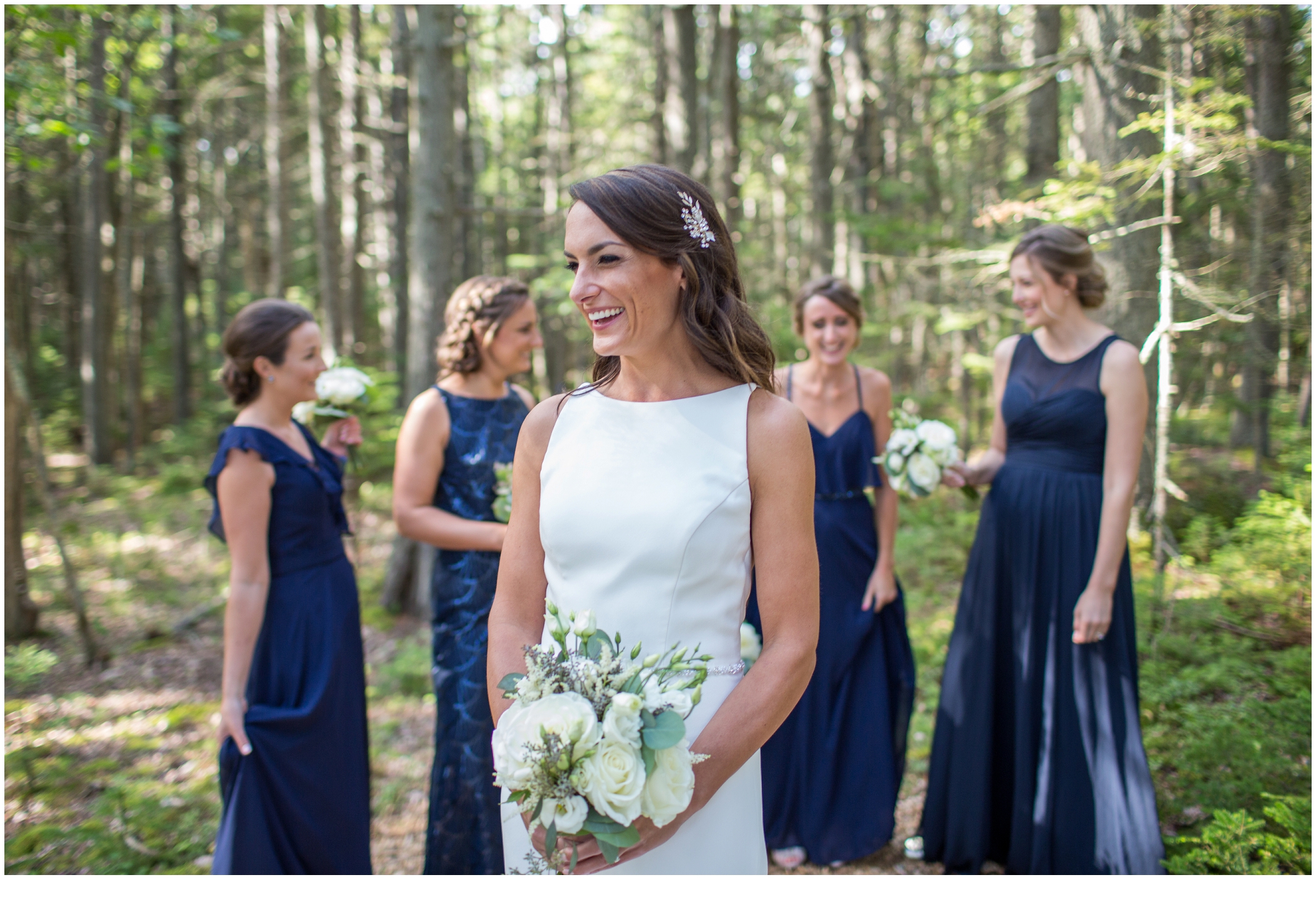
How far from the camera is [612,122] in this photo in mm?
24812

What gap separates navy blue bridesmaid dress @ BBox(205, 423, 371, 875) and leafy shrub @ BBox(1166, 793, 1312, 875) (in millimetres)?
3274

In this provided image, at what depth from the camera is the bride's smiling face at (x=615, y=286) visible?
1777 millimetres

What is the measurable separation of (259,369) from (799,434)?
243 centimetres

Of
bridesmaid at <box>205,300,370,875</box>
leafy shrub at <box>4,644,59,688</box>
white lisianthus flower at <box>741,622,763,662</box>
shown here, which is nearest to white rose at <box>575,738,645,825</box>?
white lisianthus flower at <box>741,622,763,662</box>

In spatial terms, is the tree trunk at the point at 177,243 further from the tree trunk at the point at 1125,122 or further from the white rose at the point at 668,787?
the white rose at the point at 668,787

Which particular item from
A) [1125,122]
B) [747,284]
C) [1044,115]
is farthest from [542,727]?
[747,284]

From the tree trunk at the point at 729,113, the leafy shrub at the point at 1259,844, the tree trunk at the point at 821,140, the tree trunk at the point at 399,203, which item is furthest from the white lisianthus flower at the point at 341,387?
the tree trunk at the point at 399,203

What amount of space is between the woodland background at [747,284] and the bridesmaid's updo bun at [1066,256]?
130 centimetres

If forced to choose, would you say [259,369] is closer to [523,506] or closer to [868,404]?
[523,506]

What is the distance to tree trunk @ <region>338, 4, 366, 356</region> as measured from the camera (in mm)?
12594

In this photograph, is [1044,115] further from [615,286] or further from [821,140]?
[615,286]

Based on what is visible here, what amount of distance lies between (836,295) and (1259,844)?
112 inches

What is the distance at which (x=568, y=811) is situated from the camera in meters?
1.47

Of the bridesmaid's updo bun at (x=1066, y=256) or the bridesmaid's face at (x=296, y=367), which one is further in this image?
the bridesmaid's updo bun at (x=1066, y=256)
